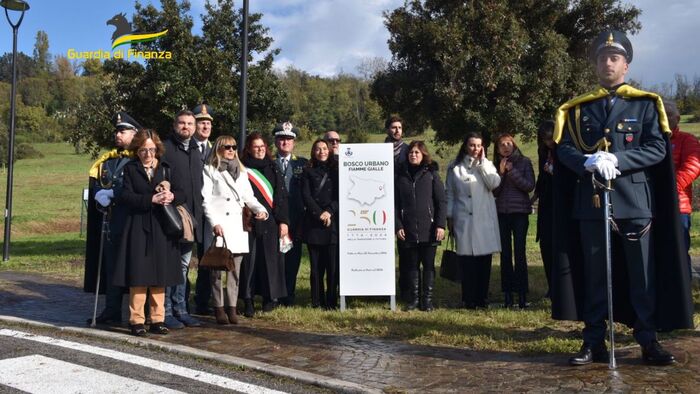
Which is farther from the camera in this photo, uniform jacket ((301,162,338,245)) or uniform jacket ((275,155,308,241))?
uniform jacket ((275,155,308,241))

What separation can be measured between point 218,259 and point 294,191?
1.89 metres

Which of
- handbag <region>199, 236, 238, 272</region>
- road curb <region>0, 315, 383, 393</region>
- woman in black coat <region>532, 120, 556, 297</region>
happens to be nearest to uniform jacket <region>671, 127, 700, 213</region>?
woman in black coat <region>532, 120, 556, 297</region>

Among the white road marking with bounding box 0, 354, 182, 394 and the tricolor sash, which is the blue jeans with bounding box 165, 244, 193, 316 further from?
the white road marking with bounding box 0, 354, 182, 394

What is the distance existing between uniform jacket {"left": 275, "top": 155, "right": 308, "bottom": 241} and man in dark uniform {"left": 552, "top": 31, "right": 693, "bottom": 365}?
3794 millimetres

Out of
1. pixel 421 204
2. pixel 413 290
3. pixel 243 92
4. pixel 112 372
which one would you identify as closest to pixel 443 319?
pixel 413 290

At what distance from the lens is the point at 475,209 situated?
27.7 feet

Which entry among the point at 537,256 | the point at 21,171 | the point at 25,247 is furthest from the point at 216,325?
the point at 21,171

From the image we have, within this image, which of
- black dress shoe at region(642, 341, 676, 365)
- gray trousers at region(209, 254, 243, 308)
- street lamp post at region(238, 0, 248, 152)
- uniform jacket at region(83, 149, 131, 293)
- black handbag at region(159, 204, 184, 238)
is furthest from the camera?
street lamp post at region(238, 0, 248, 152)

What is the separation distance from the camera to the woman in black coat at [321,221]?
8.47 m

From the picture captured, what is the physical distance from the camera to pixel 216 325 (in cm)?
749

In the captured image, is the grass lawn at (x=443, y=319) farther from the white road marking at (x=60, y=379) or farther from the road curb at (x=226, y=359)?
the white road marking at (x=60, y=379)

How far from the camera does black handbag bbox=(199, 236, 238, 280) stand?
286 inches

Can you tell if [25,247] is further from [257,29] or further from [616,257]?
[616,257]

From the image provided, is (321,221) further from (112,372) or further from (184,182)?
(112,372)
